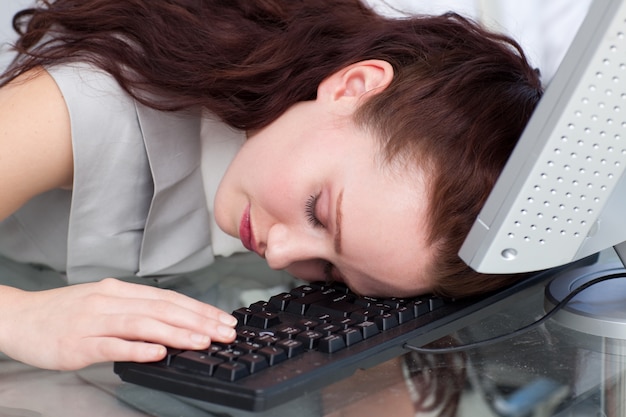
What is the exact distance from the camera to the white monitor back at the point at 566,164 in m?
0.69

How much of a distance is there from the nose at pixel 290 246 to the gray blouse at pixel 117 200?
23 cm

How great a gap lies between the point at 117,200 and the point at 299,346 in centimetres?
46

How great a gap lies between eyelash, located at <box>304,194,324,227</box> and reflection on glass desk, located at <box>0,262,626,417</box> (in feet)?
0.64

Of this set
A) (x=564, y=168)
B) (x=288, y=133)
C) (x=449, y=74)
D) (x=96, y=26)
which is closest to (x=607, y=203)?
(x=564, y=168)

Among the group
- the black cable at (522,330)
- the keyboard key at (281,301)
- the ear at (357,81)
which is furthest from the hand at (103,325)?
the ear at (357,81)

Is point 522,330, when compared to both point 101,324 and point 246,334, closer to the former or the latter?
point 246,334

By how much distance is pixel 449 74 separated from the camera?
99cm

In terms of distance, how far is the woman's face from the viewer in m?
0.88

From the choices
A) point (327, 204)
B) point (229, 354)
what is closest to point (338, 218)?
point (327, 204)

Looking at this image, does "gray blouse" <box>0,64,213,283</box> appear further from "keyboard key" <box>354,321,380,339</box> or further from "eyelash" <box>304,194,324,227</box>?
"keyboard key" <box>354,321,380,339</box>

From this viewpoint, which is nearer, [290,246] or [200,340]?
[200,340]

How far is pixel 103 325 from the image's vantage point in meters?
0.75

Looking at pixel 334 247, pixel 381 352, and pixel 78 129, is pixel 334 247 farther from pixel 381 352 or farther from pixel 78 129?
pixel 78 129

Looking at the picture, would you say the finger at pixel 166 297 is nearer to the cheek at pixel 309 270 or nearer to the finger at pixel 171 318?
the finger at pixel 171 318
